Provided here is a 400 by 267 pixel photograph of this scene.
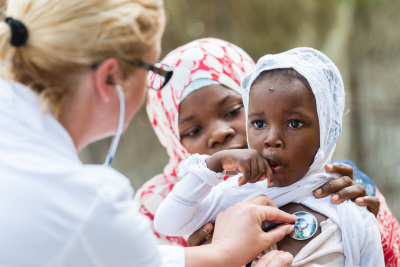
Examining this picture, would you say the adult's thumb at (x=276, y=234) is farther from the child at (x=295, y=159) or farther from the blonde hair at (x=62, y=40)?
the blonde hair at (x=62, y=40)

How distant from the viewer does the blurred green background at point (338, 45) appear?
5.42 m

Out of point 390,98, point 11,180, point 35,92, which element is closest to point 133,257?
point 11,180

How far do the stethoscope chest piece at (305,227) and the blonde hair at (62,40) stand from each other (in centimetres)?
111

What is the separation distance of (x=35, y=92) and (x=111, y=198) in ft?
1.54

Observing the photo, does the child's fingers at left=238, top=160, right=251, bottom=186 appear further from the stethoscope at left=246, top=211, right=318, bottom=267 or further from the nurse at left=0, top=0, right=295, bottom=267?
the nurse at left=0, top=0, right=295, bottom=267

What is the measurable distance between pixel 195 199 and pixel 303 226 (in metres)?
0.53

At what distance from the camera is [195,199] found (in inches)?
75.5

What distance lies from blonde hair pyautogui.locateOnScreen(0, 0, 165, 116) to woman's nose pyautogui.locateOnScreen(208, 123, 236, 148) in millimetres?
1072

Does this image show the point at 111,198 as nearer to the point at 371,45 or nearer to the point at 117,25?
the point at 117,25

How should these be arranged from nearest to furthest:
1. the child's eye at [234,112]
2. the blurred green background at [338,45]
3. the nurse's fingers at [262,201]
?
the nurse's fingers at [262,201] → the child's eye at [234,112] → the blurred green background at [338,45]

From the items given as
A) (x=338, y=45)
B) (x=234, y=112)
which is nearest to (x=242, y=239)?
(x=234, y=112)

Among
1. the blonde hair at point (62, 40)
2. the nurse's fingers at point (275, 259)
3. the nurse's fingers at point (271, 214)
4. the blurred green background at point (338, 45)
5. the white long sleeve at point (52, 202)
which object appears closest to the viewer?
the white long sleeve at point (52, 202)

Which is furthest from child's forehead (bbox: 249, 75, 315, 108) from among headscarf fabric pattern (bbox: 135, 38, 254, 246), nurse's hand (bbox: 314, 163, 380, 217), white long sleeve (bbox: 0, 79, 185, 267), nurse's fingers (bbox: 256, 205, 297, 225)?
white long sleeve (bbox: 0, 79, 185, 267)

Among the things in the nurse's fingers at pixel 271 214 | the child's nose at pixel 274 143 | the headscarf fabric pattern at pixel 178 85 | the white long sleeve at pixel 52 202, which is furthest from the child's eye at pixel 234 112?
the white long sleeve at pixel 52 202
